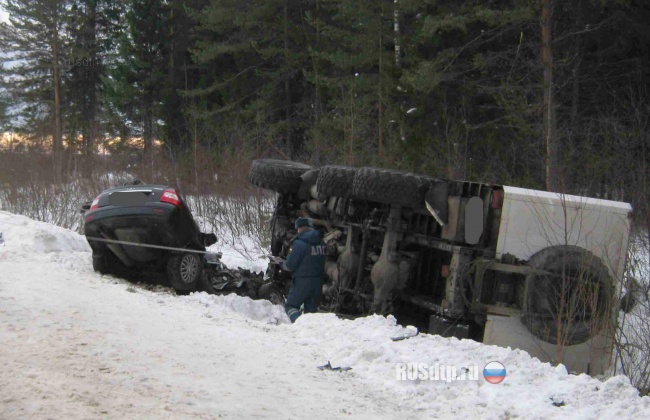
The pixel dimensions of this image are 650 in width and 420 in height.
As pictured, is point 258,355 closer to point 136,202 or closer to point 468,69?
point 136,202

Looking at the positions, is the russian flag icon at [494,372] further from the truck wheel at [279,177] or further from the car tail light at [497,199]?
the truck wheel at [279,177]

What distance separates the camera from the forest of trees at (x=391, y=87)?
14281 mm

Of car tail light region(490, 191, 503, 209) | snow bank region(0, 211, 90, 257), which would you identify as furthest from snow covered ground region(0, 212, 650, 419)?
snow bank region(0, 211, 90, 257)

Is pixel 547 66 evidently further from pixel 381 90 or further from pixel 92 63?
pixel 92 63

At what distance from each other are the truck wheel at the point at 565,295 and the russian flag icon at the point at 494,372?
3.08ft

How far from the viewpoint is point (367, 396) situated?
4.52 metres

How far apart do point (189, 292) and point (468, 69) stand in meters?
10.4

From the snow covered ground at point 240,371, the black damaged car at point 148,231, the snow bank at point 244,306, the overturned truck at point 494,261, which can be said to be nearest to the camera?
the snow covered ground at point 240,371

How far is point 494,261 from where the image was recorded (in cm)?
605

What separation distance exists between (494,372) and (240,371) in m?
1.82

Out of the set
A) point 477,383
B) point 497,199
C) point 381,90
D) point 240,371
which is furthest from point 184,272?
point 381,90

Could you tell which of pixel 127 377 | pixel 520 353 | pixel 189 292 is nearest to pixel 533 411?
pixel 520 353

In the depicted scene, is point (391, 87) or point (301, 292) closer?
point (301, 292)

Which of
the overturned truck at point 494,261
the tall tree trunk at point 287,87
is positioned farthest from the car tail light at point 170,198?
the tall tree trunk at point 287,87
